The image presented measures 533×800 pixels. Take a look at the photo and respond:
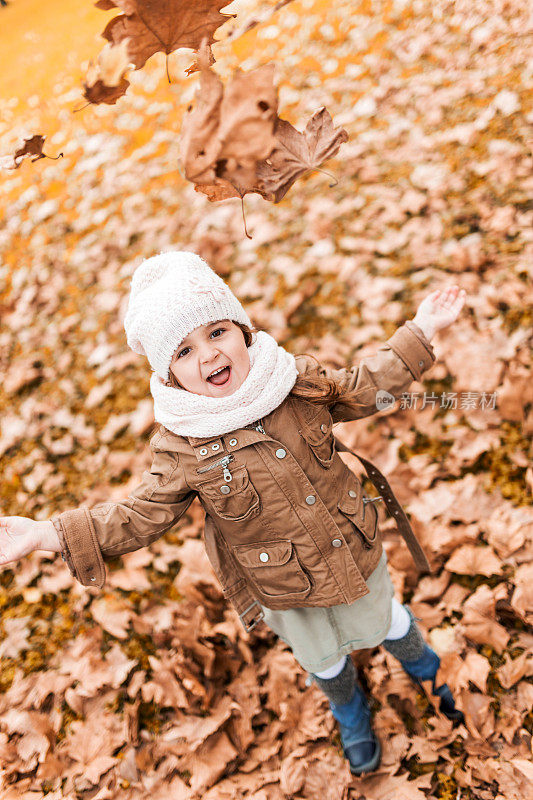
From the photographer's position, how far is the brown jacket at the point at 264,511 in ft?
5.34

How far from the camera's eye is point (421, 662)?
2.08 m

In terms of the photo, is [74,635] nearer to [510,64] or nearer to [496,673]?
[496,673]

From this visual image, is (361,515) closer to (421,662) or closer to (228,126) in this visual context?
(421,662)

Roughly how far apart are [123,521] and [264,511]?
1.25 feet

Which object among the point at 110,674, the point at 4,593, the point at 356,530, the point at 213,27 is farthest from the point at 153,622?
the point at 213,27

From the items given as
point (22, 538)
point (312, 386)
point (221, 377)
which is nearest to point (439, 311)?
point (312, 386)

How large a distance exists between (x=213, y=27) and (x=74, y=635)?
2.35 m

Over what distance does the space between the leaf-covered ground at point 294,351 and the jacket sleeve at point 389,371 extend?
2.96ft

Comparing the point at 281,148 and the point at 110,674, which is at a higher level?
the point at 281,148

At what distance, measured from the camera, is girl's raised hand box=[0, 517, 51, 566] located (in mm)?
1559

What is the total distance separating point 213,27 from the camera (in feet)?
3.80

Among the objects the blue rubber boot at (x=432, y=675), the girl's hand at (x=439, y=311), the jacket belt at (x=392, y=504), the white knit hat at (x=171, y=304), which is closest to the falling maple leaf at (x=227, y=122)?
the white knit hat at (x=171, y=304)

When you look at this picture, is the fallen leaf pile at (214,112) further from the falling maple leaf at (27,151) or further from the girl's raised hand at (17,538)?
the girl's raised hand at (17,538)

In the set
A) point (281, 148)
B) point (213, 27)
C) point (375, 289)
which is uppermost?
point (213, 27)
